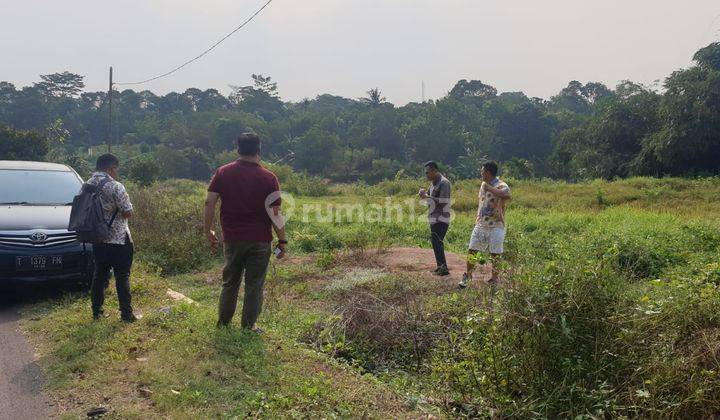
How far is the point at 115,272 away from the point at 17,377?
140cm

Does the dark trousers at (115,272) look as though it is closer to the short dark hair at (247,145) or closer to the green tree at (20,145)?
the short dark hair at (247,145)

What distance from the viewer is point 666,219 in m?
12.7

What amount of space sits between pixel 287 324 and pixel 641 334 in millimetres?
3359

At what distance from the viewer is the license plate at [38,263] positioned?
6289 millimetres

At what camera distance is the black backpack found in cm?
539

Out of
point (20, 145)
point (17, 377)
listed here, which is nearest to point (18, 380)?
point (17, 377)

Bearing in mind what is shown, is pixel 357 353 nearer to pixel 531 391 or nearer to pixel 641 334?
pixel 531 391

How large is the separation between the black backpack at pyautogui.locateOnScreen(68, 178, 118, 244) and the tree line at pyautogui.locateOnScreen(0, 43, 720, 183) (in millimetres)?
21024

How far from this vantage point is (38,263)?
251 inches

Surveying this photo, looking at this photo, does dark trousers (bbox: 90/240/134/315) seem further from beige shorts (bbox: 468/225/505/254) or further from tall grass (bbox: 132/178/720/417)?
beige shorts (bbox: 468/225/505/254)

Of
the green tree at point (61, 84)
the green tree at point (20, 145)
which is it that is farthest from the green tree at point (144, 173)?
the green tree at point (61, 84)

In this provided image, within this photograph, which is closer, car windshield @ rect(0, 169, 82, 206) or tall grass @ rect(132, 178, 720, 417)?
tall grass @ rect(132, 178, 720, 417)

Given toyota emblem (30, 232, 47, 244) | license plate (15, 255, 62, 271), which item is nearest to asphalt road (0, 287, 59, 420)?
license plate (15, 255, 62, 271)

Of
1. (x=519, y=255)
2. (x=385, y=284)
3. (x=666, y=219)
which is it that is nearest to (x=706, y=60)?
(x=666, y=219)
